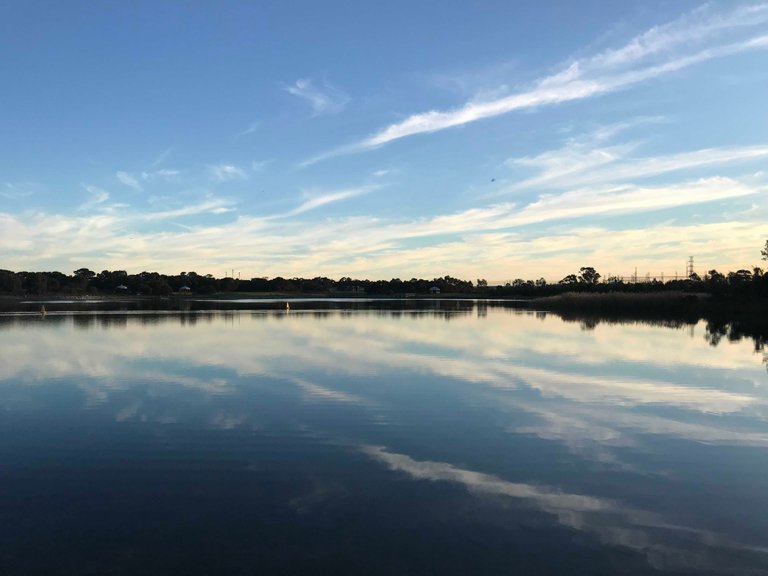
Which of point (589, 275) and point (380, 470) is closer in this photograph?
point (380, 470)

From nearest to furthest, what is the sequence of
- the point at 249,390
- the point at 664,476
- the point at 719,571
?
the point at 719,571 → the point at 664,476 → the point at 249,390

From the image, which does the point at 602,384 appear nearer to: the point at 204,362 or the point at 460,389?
the point at 460,389

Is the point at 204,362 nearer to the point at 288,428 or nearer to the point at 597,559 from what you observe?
the point at 288,428

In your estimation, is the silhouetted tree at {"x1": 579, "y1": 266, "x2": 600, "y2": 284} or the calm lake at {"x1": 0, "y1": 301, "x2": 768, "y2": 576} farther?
the silhouetted tree at {"x1": 579, "y1": 266, "x2": 600, "y2": 284}

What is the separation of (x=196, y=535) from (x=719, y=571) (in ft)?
18.1

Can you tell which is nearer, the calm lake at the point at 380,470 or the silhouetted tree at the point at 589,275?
the calm lake at the point at 380,470

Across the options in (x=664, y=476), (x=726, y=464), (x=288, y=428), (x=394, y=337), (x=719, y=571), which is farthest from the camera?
(x=394, y=337)

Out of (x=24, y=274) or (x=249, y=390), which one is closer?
(x=249, y=390)

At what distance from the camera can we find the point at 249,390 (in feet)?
51.5

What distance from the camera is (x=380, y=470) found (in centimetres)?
910

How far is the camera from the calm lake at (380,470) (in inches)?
251

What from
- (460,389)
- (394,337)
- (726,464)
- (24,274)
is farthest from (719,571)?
(24,274)

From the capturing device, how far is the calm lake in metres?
6.38

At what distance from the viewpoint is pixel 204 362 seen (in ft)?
68.9
